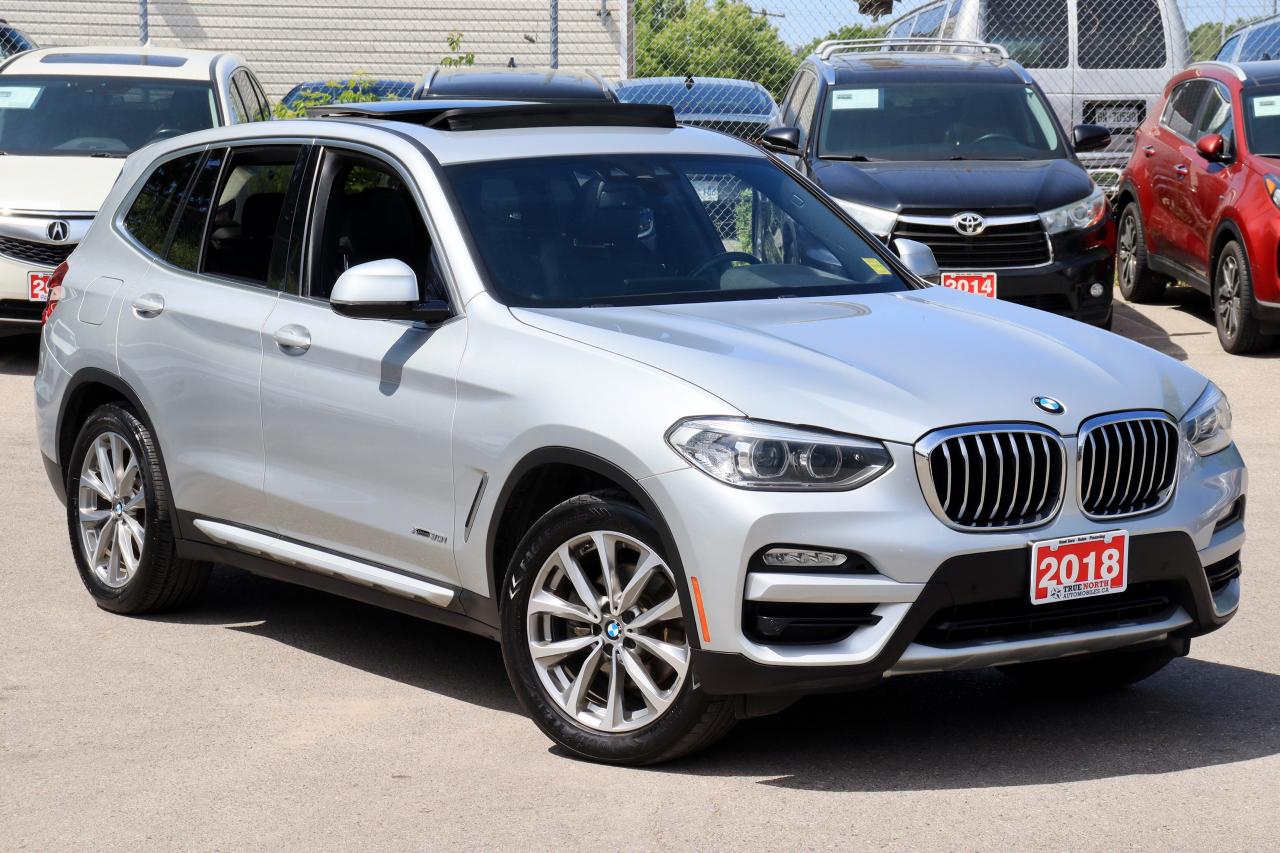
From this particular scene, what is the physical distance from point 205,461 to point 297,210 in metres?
0.89

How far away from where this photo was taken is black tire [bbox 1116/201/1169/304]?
15.2m

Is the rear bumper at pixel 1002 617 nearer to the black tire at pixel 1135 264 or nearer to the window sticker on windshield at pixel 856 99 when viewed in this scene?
the window sticker on windshield at pixel 856 99

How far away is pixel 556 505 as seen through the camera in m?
5.25

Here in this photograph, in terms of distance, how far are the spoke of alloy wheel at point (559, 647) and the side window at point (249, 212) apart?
5.67 feet

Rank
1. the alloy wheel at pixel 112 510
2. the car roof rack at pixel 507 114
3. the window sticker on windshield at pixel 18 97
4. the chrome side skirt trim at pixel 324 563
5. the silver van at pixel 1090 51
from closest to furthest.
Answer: the chrome side skirt trim at pixel 324 563 → the car roof rack at pixel 507 114 → the alloy wheel at pixel 112 510 → the window sticker on windshield at pixel 18 97 → the silver van at pixel 1090 51

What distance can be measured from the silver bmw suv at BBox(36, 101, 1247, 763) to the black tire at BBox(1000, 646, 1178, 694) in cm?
1

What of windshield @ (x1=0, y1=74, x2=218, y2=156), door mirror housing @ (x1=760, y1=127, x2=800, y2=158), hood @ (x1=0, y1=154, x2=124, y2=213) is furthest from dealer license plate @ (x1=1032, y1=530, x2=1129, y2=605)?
windshield @ (x1=0, y1=74, x2=218, y2=156)

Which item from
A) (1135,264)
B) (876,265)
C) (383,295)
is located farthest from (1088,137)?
→ (383,295)

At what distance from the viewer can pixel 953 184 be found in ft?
40.0

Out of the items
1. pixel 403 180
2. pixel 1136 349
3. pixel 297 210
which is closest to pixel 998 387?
pixel 1136 349

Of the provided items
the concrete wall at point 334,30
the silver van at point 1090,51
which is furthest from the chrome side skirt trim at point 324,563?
the concrete wall at point 334,30

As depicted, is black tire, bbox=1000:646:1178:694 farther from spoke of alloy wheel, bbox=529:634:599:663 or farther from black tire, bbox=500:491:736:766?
spoke of alloy wheel, bbox=529:634:599:663

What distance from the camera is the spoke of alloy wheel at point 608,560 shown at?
5.02m

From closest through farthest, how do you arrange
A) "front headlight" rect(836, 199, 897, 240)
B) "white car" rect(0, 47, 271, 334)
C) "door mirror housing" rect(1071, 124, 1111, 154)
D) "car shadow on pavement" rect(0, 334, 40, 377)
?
1. "front headlight" rect(836, 199, 897, 240)
2. "white car" rect(0, 47, 271, 334)
3. "car shadow on pavement" rect(0, 334, 40, 377)
4. "door mirror housing" rect(1071, 124, 1111, 154)
